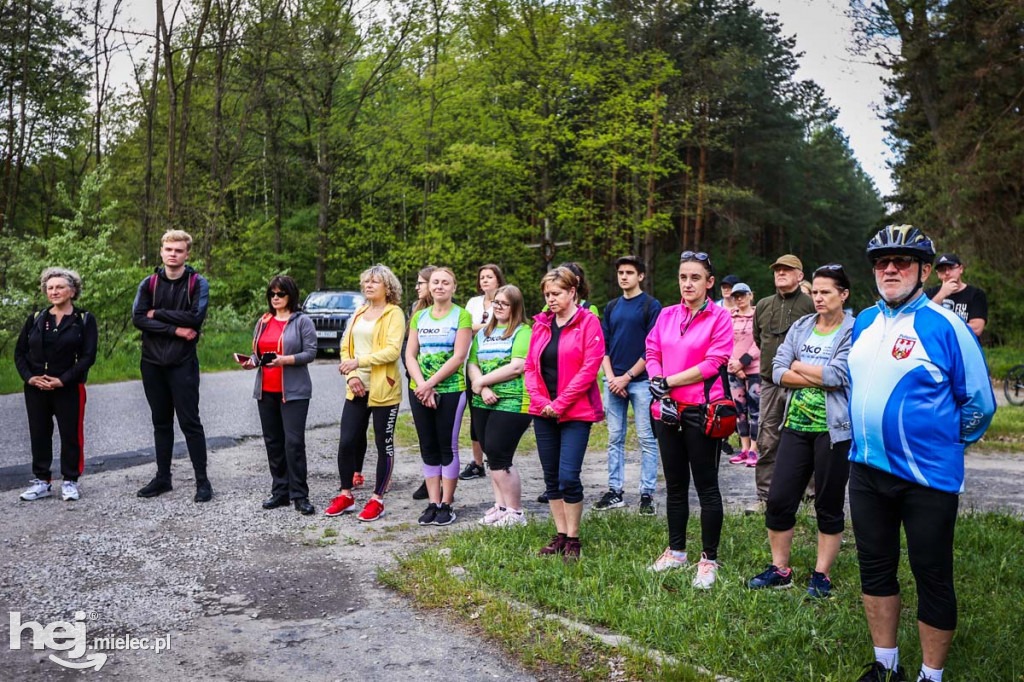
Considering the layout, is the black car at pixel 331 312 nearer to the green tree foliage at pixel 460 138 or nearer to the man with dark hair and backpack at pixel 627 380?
the green tree foliage at pixel 460 138

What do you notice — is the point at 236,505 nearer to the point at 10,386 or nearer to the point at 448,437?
the point at 448,437

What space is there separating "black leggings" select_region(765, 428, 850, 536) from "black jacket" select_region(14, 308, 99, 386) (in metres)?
5.44

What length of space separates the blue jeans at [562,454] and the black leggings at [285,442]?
2158mm

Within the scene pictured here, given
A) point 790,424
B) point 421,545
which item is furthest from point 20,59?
point 790,424

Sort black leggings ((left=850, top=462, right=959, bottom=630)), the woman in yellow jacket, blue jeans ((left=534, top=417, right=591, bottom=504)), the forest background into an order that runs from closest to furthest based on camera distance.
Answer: black leggings ((left=850, top=462, right=959, bottom=630)) → blue jeans ((left=534, top=417, right=591, bottom=504)) → the woman in yellow jacket → the forest background

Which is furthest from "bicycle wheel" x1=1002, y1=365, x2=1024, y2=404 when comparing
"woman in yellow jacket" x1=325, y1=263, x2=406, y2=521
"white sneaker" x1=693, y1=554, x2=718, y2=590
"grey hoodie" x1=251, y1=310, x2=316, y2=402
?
"grey hoodie" x1=251, y1=310, x2=316, y2=402

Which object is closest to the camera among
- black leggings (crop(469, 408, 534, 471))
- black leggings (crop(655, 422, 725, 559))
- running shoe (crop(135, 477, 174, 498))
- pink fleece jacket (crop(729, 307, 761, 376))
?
black leggings (crop(655, 422, 725, 559))

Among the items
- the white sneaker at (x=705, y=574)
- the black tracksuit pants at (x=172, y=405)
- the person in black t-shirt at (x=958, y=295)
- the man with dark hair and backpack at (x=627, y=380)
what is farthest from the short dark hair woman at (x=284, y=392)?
the person in black t-shirt at (x=958, y=295)

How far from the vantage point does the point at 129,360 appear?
53.3 ft

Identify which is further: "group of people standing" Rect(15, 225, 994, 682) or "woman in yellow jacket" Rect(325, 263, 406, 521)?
"woman in yellow jacket" Rect(325, 263, 406, 521)

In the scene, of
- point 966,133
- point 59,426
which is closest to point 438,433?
point 59,426

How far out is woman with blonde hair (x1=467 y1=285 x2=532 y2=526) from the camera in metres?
6.13

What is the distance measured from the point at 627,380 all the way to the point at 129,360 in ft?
40.5

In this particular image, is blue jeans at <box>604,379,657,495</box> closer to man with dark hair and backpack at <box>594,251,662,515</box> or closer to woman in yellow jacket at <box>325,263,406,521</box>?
man with dark hair and backpack at <box>594,251,662,515</box>
